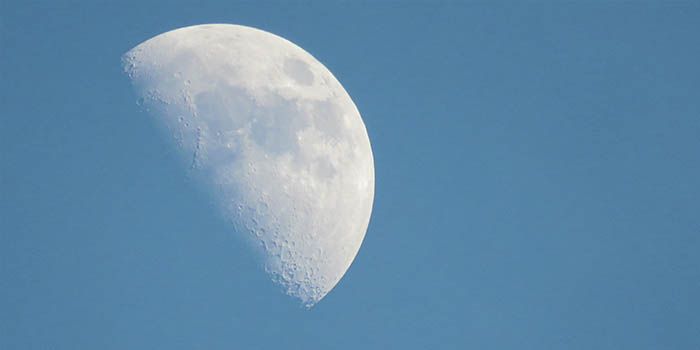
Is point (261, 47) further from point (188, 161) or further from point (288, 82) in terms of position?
point (188, 161)

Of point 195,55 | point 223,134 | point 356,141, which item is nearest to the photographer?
point 223,134

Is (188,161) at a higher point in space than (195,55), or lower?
lower

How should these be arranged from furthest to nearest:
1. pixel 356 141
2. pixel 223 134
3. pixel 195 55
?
pixel 356 141 → pixel 195 55 → pixel 223 134

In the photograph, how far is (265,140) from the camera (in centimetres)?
1325

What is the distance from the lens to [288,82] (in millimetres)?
14203

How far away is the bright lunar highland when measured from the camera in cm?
1312

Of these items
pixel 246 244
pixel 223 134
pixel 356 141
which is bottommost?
pixel 246 244

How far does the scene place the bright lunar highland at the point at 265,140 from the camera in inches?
517

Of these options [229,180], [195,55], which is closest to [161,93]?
[195,55]

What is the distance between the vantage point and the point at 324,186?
1398 centimetres

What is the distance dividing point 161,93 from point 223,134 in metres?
1.25

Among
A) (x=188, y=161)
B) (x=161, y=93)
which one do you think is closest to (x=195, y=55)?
(x=161, y=93)

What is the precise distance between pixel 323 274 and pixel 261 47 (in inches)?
150

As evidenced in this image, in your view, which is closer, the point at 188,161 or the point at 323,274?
the point at 188,161
